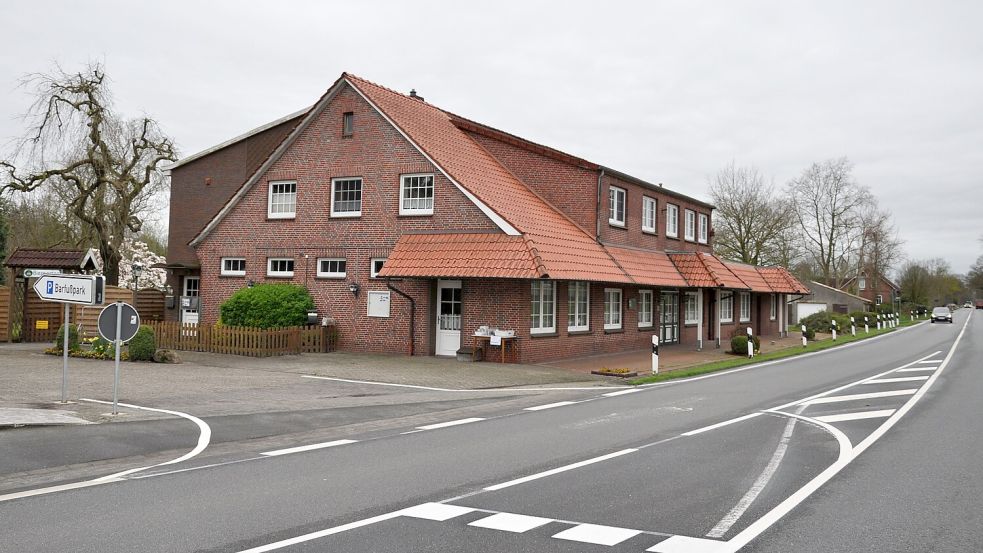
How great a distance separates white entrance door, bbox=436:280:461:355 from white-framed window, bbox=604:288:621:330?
599 centimetres

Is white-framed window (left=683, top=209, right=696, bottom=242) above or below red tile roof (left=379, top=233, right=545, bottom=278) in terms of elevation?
above

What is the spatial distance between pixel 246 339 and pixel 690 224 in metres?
20.7

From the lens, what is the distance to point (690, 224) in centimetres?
3550

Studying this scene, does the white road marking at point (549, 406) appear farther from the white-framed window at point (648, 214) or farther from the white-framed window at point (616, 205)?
the white-framed window at point (648, 214)

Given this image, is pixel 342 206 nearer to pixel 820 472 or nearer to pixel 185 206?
pixel 185 206

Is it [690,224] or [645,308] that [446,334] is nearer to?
[645,308]

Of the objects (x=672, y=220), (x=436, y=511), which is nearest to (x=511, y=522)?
(x=436, y=511)

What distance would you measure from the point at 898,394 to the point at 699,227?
21289mm

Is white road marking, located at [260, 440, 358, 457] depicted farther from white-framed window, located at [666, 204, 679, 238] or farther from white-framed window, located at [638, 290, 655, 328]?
white-framed window, located at [666, 204, 679, 238]

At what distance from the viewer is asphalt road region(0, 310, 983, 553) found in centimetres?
577

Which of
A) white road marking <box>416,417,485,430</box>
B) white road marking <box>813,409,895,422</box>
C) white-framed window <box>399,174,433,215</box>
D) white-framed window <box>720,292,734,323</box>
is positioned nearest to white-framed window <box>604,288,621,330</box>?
white-framed window <box>399,174,433,215</box>

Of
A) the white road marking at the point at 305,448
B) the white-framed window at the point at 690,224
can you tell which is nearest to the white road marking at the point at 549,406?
the white road marking at the point at 305,448

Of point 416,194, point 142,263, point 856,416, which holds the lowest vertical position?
point 856,416

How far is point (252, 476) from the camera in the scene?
8000mm
